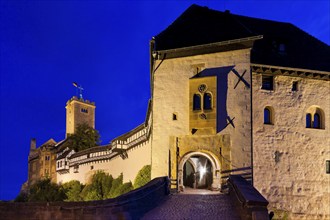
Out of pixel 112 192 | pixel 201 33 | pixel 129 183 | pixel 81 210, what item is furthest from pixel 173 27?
pixel 112 192

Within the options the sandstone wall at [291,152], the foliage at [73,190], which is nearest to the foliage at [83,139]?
the foliage at [73,190]

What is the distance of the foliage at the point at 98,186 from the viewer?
136 feet

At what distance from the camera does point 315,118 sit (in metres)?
23.0

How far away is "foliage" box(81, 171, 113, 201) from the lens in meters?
41.3

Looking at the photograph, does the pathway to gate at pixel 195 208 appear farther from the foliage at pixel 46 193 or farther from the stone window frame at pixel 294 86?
the foliage at pixel 46 193

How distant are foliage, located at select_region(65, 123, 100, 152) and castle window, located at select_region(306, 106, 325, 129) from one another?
1906 inches

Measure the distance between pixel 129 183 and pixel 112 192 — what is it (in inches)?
106

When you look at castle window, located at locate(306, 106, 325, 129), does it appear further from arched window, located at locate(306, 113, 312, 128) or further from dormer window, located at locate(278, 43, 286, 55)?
dormer window, located at locate(278, 43, 286, 55)

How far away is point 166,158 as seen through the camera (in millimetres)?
21984

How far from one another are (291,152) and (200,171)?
6.13 metres

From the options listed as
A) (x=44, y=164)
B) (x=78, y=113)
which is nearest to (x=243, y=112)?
(x=44, y=164)

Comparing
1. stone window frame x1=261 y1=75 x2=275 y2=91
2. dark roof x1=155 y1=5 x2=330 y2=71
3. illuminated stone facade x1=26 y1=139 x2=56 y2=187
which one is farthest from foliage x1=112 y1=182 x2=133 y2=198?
illuminated stone facade x1=26 y1=139 x2=56 y2=187

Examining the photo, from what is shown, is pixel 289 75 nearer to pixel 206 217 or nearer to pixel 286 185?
pixel 286 185

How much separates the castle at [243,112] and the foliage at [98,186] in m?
20.2
